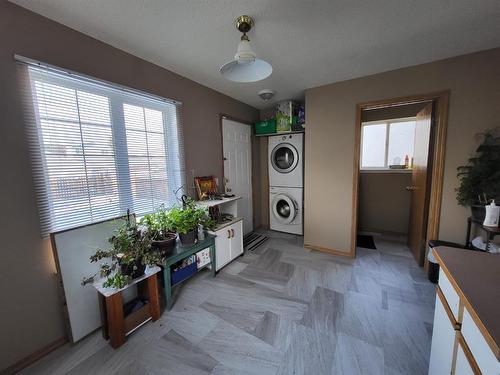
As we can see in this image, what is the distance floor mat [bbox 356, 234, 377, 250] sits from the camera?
3.01 meters

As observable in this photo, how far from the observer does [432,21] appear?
55.5 inches

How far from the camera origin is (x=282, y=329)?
158 centimetres

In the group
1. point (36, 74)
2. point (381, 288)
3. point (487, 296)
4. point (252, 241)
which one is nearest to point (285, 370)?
point (487, 296)

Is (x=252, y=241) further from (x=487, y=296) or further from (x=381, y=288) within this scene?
(x=487, y=296)

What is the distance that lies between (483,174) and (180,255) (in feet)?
9.29

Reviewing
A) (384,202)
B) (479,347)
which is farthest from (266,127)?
(479,347)

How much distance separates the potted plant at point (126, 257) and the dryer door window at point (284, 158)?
2434mm

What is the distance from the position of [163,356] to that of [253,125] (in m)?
3.18

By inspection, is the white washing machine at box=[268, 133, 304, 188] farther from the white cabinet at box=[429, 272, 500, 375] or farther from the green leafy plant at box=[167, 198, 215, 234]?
the white cabinet at box=[429, 272, 500, 375]

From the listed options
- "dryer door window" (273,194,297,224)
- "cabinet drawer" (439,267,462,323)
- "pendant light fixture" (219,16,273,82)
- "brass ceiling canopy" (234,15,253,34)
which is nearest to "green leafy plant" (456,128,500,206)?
"cabinet drawer" (439,267,462,323)

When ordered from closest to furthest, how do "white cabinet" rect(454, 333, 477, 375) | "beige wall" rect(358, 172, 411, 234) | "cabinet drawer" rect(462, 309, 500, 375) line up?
"cabinet drawer" rect(462, 309, 500, 375)
"white cabinet" rect(454, 333, 477, 375)
"beige wall" rect(358, 172, 411, 234)

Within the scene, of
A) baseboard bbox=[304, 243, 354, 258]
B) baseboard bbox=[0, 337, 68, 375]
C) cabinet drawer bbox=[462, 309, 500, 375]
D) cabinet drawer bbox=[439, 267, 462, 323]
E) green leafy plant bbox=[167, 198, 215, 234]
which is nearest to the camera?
cabinet drawer bbox=[462, 309, 500, 375]

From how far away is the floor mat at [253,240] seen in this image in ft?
10.0

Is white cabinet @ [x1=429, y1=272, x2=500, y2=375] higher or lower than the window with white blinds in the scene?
lower
